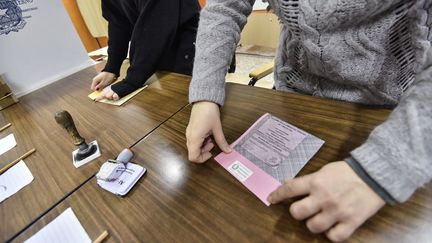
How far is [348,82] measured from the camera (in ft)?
1.85

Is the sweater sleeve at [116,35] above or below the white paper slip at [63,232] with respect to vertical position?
above

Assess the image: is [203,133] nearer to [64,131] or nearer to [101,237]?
[101,237]

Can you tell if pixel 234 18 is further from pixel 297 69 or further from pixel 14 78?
pixel 14 78

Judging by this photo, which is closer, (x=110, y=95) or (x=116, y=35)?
(x=110, y=95)

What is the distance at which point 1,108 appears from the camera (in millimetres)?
1097

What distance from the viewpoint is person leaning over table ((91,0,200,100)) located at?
3.03 ft

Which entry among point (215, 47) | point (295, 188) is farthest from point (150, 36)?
point (295, 188)

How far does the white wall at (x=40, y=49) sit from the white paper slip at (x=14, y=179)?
737mm

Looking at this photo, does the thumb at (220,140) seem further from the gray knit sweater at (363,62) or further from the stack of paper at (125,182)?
the stack of paper at (125,182)

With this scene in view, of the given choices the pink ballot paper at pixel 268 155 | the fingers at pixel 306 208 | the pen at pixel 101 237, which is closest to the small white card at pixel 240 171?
the pink ballot paper at pixel 268 155

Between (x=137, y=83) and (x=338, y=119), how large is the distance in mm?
730

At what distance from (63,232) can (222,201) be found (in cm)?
33

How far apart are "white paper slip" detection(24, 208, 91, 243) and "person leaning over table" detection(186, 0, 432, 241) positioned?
0.26 m

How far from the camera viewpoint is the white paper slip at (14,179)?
592 millimetres
